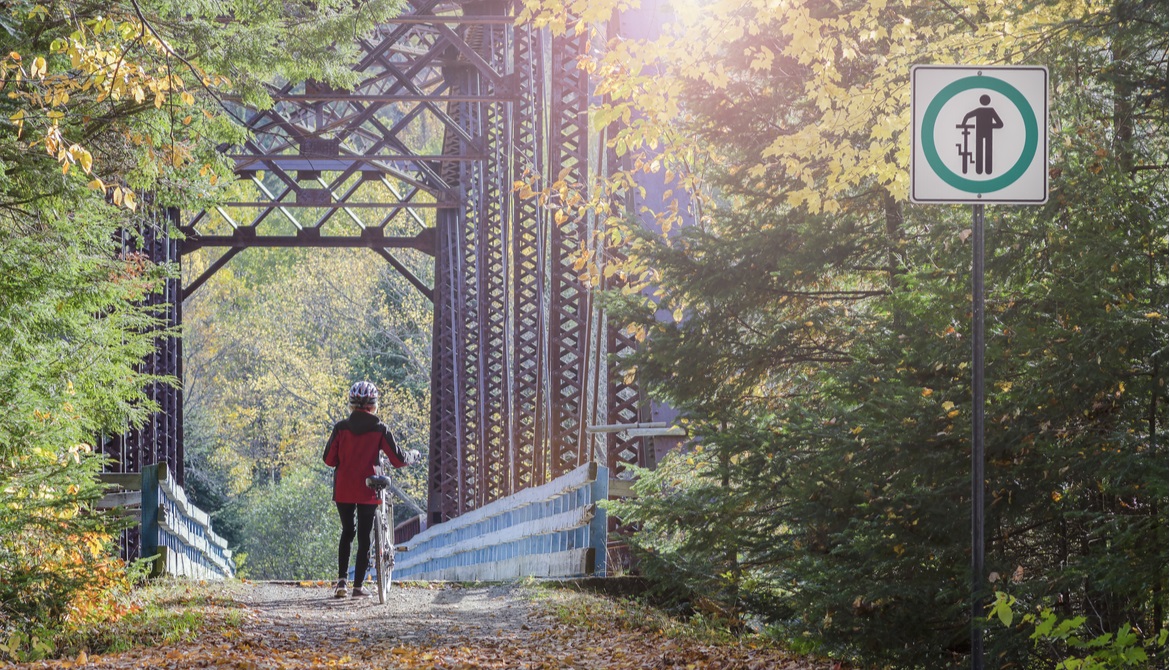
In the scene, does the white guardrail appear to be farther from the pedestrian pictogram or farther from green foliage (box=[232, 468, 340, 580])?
green foliage (box=[232, 468, 340, 580])

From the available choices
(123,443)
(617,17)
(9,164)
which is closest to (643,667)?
(9,164)

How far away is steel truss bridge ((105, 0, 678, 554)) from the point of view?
42.9 feet

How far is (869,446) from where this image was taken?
539 centimetres

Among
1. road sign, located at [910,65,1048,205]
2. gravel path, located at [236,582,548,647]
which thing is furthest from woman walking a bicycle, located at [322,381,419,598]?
road sign, located at [910,65,1048,205]

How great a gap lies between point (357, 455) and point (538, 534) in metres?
2.52

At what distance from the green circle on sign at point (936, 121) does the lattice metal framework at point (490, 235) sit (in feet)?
18.7

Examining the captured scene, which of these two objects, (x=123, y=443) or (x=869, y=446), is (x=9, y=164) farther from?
(x=123, y=443)

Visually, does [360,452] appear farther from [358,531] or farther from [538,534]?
[538,534]

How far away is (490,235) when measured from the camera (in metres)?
21.1

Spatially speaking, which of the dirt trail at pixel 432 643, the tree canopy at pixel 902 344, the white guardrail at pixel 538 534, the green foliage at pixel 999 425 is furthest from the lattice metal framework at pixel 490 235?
the green foliage at pixel 999 425

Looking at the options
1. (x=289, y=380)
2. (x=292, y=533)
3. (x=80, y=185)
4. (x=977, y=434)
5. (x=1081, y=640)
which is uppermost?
(x=80, y=185)

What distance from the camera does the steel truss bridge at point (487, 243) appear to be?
13.1m

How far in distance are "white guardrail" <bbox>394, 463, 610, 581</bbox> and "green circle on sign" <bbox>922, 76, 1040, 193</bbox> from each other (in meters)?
5.20

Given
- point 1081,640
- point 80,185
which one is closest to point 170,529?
point 80,185
